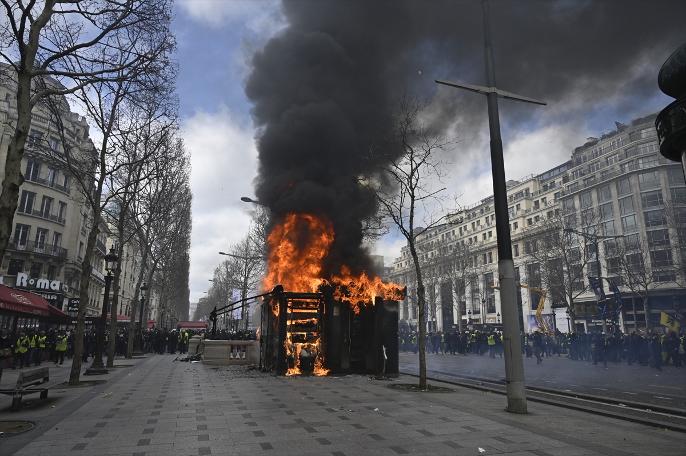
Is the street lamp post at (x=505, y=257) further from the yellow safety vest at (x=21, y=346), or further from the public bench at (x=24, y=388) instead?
the yellow safety vest at (x=21, y=346)

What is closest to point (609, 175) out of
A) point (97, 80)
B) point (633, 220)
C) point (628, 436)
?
point (633, 220)

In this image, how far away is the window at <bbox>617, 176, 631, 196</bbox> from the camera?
143ft

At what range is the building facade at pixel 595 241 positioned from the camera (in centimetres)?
3266

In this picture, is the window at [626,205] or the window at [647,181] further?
the window at [626,205]

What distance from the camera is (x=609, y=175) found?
4475cm

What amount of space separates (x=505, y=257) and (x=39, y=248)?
42.3m

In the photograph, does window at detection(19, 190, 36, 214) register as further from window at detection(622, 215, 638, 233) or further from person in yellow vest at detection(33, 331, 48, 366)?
window at detection(622, 215, 638, 233)

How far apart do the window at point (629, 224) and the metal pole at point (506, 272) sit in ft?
148

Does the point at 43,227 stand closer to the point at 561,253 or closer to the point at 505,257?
the point at 505,257

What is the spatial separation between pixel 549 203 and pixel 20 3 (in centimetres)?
6243

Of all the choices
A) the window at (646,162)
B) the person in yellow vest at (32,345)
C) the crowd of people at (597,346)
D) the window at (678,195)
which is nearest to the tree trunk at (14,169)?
the person in yellow vest at (32,345)

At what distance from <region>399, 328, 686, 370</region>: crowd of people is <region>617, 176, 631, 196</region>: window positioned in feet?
68.9

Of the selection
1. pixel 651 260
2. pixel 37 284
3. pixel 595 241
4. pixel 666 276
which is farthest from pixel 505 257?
pixel 666 276

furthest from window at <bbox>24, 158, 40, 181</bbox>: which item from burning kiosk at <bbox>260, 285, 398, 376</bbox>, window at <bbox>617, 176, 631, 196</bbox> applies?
window at <bbox>617, 176, 631, 196</bbox>
